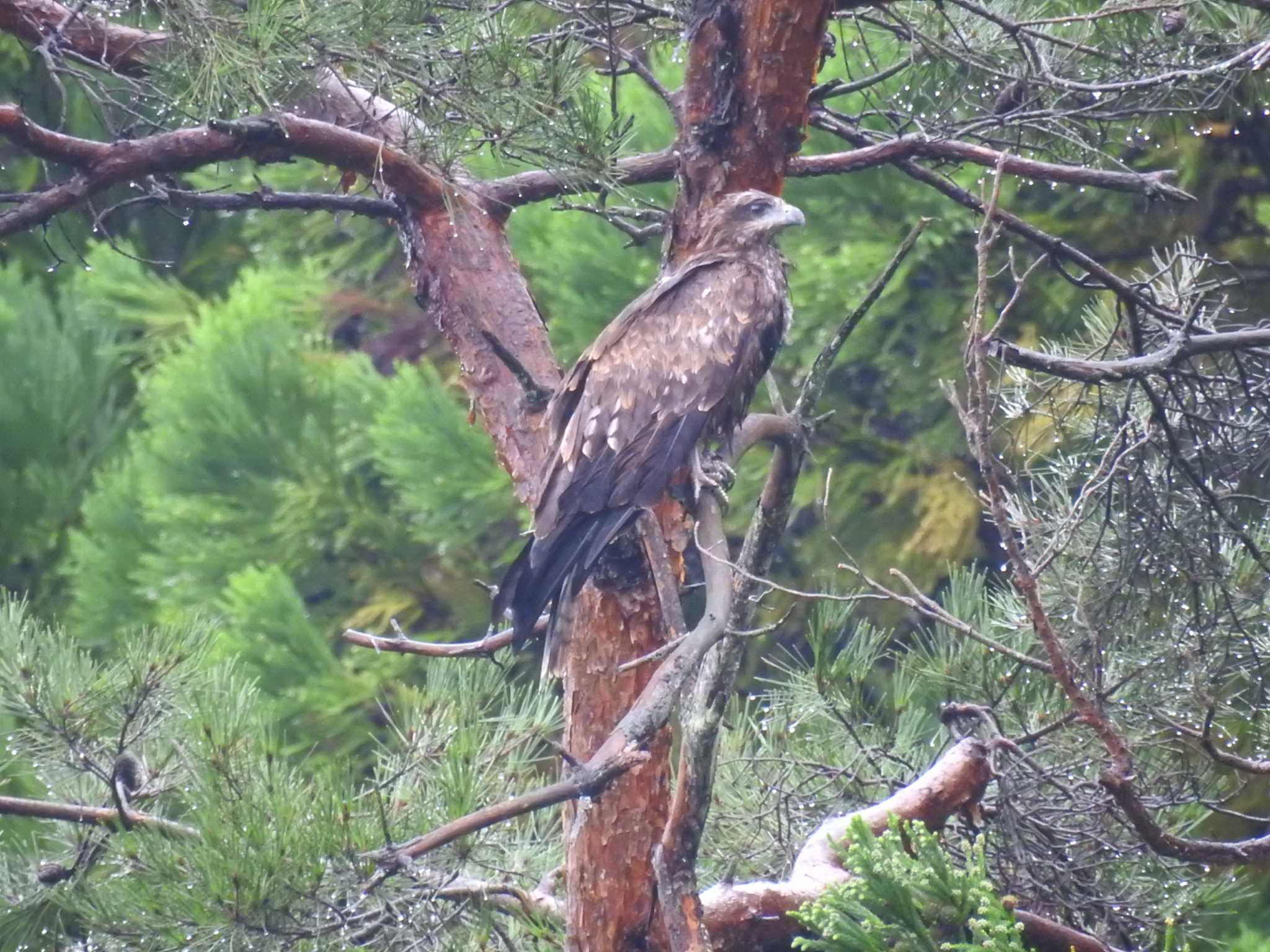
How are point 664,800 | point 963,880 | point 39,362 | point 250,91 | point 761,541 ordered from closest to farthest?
point 963,880
point 761,541
point 250,91
point 664,800
point 39,362

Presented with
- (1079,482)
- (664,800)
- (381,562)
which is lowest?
(381,562)

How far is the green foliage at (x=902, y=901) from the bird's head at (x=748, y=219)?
128cm

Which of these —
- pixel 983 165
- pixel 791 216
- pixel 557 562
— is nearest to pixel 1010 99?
pixel 983 165

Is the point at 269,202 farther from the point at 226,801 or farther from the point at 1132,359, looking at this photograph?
the point at 1132,359

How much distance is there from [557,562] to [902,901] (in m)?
0.98

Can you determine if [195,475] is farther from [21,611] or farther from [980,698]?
[980,698]

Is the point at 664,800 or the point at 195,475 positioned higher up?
the point at 664,800

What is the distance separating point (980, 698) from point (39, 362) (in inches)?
322

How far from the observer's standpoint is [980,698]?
9.14ft

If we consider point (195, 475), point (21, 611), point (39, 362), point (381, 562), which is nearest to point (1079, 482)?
point (21, 611)

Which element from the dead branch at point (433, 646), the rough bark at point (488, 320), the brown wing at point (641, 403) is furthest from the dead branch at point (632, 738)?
the rough bark at point (488, 320)

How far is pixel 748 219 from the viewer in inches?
110

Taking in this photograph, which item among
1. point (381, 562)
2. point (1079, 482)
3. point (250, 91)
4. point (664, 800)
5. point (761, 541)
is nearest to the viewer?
point (761, 541)

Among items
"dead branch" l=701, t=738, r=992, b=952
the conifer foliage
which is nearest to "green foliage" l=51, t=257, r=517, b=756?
the conifer foliage
